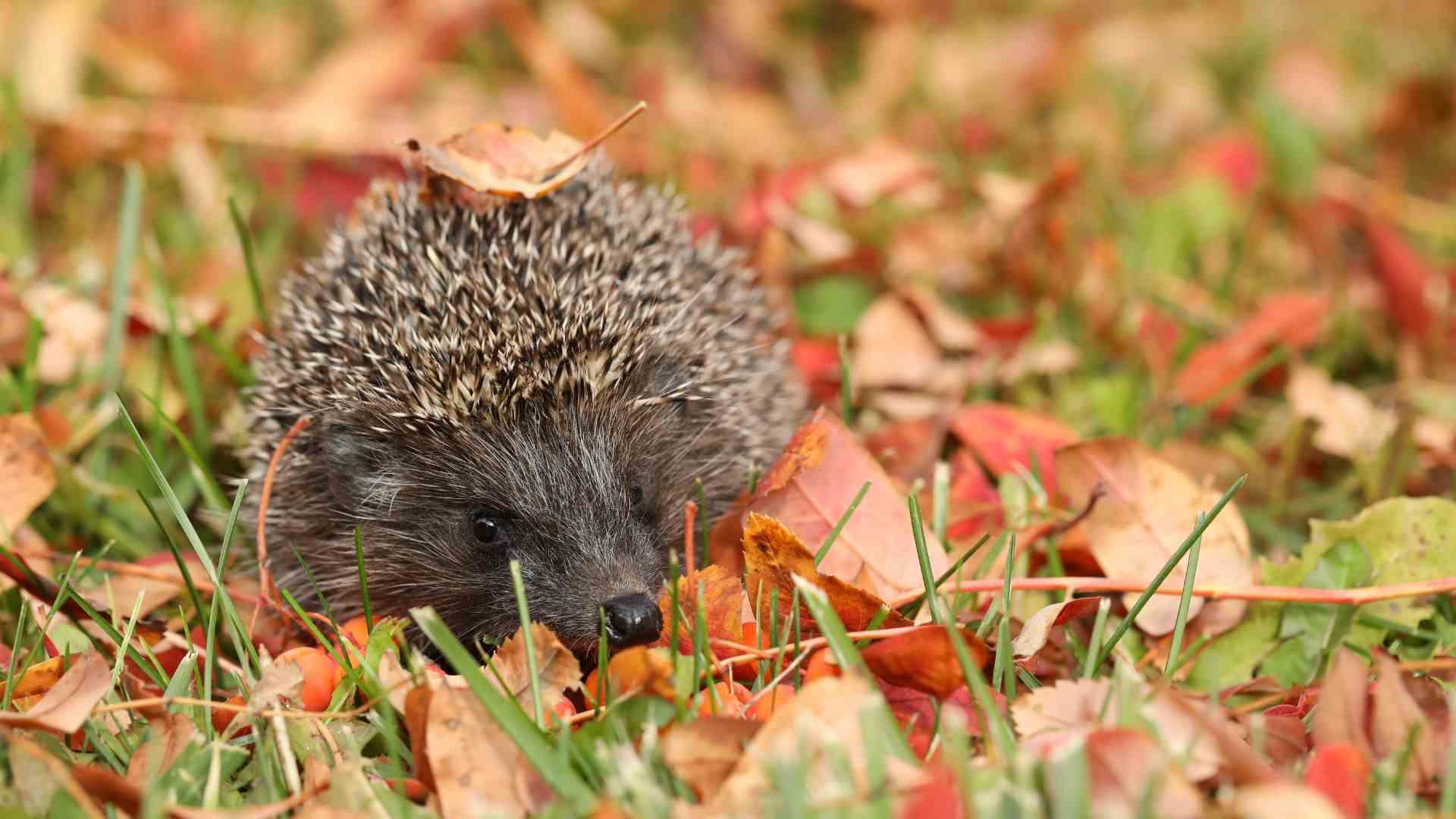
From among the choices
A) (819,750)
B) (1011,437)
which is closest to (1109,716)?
(819,750)

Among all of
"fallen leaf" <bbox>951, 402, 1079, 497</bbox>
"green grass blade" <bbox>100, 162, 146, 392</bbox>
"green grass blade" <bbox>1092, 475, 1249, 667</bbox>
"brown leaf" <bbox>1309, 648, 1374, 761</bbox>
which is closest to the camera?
"brown leaf" <bbox>1309, 648, 1374, 761</bbox>

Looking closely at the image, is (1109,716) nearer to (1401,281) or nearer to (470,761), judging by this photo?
(470,761)

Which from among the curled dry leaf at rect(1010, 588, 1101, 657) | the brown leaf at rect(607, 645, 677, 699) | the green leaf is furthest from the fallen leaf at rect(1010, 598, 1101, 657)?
the green leaf

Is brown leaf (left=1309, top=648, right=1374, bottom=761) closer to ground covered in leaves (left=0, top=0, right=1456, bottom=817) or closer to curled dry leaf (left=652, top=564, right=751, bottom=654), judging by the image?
ground covered in leaves (left=0, top=0, right=1456, bottom=817)

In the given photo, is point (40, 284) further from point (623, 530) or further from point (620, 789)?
point (620, 789)

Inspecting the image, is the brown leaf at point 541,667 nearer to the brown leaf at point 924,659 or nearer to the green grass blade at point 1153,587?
the brown leaf at point 924,659

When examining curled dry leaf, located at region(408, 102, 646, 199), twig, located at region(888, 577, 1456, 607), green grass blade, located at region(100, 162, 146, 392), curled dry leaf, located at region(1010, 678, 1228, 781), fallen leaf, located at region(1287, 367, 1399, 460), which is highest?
curled dry leaf, located at region(408, 102, 646, 199)
